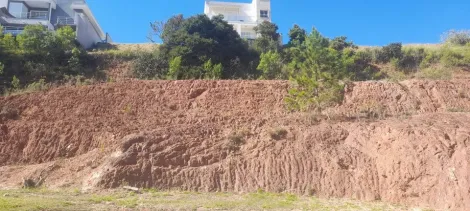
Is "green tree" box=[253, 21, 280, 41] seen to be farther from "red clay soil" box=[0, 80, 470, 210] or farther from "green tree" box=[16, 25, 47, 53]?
"red clay soil" box=[0, 80, 470, 210]

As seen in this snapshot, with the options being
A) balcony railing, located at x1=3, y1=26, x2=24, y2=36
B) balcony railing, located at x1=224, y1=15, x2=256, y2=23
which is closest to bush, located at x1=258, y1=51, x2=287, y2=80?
balcony railing, located at x1=3, y1=26, x2=24, y2=36

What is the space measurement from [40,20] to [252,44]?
17.1m

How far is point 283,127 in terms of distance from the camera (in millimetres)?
17516

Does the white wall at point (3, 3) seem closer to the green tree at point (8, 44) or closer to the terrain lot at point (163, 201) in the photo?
the green tree at point (8, 44)

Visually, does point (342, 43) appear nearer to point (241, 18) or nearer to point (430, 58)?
point (430, 58)

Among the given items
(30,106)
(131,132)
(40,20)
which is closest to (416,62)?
(131,132)

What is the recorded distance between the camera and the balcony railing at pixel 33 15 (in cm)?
3909

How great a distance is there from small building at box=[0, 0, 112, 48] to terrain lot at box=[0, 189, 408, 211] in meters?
25.1

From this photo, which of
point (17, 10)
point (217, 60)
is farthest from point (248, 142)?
point (17, 10)

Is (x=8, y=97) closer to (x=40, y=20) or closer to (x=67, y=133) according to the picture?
(x=67, y=133)

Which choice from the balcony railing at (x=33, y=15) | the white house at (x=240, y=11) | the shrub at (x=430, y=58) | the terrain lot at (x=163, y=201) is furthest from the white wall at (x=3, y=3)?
the shrub at (x=430, y=58)

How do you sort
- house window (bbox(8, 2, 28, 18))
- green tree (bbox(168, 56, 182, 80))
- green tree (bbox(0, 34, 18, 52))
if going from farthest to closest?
house window (bbox(8, 2, 28, 18)) < green tree (bbox(0, 34, 18, 52)) < green tree (bbox(168, 56, 182, 80))

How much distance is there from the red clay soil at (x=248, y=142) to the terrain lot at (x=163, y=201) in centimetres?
→ 69

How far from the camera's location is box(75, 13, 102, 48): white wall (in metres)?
37.8
